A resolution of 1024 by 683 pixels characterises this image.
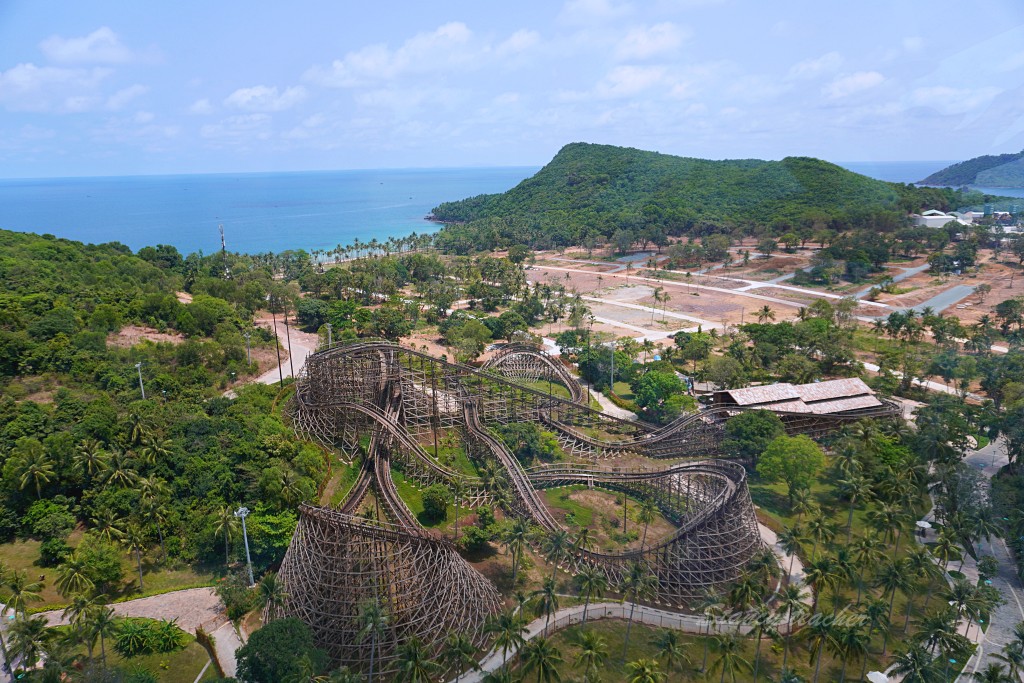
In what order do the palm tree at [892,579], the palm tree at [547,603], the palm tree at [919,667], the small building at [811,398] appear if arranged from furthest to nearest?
1. the small building at [811,398]
2. the palm tree at [892,579]
3. the palm tree at [547,603]
4. the palm tree at [919,667]

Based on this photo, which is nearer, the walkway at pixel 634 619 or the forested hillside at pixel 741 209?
the walkway at pixel 634 619

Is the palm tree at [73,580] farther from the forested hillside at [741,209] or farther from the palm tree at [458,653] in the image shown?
the forested hillside at [741,209]

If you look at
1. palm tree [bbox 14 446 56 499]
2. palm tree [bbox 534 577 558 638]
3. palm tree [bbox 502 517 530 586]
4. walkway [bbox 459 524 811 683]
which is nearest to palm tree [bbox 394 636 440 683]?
walkway [bbox 459 524 811 683]

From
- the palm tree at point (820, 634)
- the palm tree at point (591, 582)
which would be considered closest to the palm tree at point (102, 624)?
the palm tree at point (591, 582)

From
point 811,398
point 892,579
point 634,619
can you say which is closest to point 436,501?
point 634,619

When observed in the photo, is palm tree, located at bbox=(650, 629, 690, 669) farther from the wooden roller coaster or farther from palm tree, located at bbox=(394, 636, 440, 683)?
palm tree, located at bbox=(394, 636, 440, 683)

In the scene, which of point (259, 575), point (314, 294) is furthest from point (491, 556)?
point (314, 294)

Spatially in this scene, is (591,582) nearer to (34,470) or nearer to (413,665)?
(413,665)
